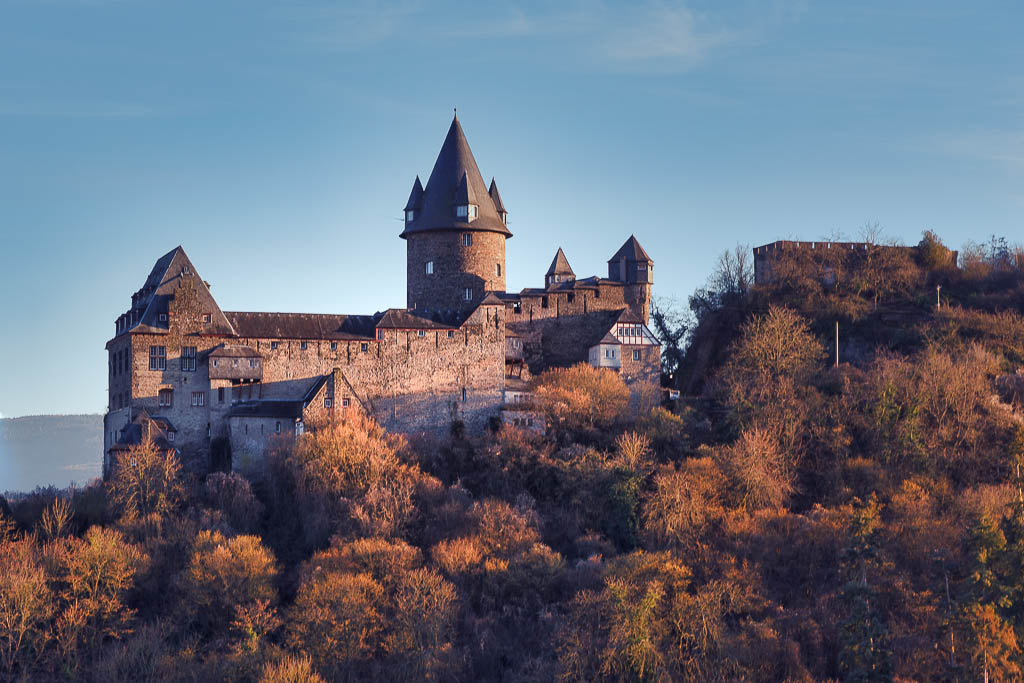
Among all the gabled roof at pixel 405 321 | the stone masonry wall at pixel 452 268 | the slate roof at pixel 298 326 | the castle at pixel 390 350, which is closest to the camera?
the castle at pixel 390 350

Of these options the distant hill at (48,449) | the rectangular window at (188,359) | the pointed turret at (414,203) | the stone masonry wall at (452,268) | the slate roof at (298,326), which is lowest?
the distant hill at (48,449)

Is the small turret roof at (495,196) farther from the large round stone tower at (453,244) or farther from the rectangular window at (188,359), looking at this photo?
the rectangular window at (188,359)

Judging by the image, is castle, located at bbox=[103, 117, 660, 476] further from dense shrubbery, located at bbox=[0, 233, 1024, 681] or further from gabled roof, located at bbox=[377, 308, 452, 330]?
dense shrubbery, located at bbox=[0, 233, 1024, 681]

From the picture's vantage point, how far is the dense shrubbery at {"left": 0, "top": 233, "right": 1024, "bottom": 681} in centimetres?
3928

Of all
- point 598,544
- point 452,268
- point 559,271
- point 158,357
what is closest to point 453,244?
point 452,268

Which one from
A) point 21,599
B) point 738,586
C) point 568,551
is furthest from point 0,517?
point 738,586

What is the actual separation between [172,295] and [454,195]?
1532cm

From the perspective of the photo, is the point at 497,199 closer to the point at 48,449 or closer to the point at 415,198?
the point at 415,198

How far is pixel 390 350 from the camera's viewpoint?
50.5 metres

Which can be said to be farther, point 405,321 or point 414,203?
point 414,203

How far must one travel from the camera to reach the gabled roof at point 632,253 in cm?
5888

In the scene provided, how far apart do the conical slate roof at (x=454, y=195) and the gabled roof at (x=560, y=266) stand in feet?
13.4

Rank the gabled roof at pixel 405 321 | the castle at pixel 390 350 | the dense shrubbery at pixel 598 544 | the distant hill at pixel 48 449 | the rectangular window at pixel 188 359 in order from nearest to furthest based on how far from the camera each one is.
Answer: the dense shrubbery at pixel 598 544 → the castle at pixel 390 350 → the rectangular window at pixel 188 359 → the gabled roof at pixel 405 321 → the distant hill at pixel 48 449

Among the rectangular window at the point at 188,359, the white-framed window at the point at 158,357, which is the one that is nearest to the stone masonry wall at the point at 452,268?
the rectangular window at the point at 188,359
